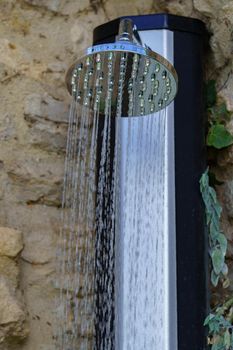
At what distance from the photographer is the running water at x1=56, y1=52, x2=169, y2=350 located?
1472 millimetres

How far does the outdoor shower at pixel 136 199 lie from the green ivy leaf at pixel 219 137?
0.05 metres

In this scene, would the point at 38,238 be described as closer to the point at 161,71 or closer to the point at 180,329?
the point at 180,329

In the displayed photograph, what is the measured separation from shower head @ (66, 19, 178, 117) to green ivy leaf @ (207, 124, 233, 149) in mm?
268

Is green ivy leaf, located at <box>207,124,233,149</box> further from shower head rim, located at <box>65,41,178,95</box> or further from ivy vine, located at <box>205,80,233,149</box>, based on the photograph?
shower head rim, located at <box>65,41,178,95</box>

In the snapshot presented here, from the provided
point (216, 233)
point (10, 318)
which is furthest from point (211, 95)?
point (10, 318)

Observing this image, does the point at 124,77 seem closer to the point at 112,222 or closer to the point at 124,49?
the point at 124,49

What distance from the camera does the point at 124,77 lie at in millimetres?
1368

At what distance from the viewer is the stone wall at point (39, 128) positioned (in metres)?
1.58

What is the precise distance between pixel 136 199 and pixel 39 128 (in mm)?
282

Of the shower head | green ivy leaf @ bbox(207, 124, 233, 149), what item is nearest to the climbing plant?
green ivy leaf @ bbox(207, 124, 233, 149)

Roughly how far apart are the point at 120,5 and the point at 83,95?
49 cm

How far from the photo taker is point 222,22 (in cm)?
170

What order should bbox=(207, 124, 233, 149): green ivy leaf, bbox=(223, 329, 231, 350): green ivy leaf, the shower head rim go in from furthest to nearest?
bbox=(207, 124, 233, 149): green ivy leaf
bbox=(223, 329, 231, 350): green ivy leaf
the shower head rim

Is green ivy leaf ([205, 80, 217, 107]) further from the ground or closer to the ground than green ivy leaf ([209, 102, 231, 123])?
further from the ground
